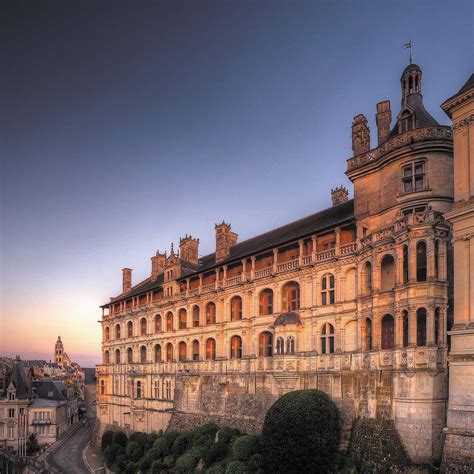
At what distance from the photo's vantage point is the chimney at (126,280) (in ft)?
244

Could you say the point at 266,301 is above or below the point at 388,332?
above

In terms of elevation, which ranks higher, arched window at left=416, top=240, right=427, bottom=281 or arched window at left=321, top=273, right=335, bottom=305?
→ arched window at left=416, top=240, right=427, bottom=281

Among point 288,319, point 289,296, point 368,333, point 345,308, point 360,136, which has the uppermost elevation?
point 360,136

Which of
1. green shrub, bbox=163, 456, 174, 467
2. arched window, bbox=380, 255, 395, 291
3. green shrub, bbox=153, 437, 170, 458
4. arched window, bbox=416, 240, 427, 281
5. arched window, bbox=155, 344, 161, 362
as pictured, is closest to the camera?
arched window, bbox=416, 240, 427, 281

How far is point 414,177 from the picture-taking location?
33.0 metres

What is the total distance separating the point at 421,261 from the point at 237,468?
60.6 feet

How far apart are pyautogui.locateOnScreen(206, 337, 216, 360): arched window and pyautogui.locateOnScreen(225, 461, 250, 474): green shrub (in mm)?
15915

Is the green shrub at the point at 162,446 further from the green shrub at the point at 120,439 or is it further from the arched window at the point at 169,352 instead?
the arched window at the point at 169,352

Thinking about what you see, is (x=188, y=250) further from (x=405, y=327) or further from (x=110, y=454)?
(x=405, y=327)

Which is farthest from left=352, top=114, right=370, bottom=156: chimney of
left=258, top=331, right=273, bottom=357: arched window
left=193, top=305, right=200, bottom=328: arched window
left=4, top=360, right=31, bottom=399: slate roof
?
left=4, top=360, right=31, bottom=399: slate roof

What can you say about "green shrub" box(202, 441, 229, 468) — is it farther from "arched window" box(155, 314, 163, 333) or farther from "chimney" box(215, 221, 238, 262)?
"arched window" box(155, 314, 163, 333)

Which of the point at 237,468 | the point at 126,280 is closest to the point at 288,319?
the point at 237,468

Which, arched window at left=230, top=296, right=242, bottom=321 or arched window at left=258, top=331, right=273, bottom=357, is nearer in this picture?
arched window at left=258, top=331, right=273, bottom=357

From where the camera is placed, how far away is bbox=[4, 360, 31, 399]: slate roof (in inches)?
3031
